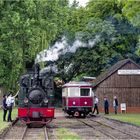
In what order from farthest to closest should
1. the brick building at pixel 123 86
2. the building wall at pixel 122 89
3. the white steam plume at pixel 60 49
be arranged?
the building wall at pixel 122 89 → the brick building at pixel 123 86 → the white steam plume at pixel 60 49

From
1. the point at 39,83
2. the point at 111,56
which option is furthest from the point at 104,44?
the point at 39,83

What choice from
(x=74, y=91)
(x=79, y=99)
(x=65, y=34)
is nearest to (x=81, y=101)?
(x=79, y=99)

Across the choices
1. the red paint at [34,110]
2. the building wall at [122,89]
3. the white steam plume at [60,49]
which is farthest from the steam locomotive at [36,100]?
the building wall at [122,89]

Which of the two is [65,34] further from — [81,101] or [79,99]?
[81,101]

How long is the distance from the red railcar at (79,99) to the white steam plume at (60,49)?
729 cm

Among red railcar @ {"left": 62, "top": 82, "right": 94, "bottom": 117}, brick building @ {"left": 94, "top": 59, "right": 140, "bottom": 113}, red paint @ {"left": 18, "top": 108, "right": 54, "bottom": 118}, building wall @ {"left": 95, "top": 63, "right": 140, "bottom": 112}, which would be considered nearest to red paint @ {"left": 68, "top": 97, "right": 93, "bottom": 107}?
red railcar @ {"left": 62, "top": 82, "right": 94, "bottom": 117}

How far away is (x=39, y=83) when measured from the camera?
103 feet

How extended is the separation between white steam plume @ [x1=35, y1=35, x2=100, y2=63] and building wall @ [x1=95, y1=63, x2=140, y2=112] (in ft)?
19.3

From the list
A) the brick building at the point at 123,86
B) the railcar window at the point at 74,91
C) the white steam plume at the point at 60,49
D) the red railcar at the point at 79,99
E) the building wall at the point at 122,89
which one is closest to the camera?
the red railcar at the point at 79,99

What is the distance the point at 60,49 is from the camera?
2352 inches

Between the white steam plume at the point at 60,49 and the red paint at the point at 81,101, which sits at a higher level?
the white steam plume at the point at 60,49

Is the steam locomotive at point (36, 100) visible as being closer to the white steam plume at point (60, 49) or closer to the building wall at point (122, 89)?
the white steam plume at point (60, 49)

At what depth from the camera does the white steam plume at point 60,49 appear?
51375mm

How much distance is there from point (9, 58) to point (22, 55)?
1.78m
